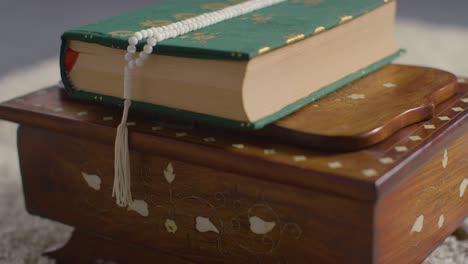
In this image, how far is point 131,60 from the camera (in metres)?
0.86

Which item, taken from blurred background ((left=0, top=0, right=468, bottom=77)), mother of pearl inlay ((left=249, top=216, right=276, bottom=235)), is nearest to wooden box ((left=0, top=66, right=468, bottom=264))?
mother of pearl inlay ((left=249, top=216, right=276, bottom=235))

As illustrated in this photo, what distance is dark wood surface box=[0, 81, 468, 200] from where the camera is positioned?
74cm

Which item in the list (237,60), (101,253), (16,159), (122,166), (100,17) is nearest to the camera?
(237,60)

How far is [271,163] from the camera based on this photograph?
0.78 meters

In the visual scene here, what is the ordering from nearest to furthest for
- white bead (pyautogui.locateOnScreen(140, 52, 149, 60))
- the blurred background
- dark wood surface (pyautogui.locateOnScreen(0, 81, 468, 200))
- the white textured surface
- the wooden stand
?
1. dark wood surface (pyautogui.locateOnScreen(0, 81, 468, 200))
2. white bead (pyautogui.locateOnScreen(140, 52, 149, 60))
3. the wooden stand
4. the white textured surface
5. the blurred background

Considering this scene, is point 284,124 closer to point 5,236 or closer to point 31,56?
point 5,236

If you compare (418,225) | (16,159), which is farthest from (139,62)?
(16,159)

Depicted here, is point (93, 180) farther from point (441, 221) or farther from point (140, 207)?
point (441, 221)

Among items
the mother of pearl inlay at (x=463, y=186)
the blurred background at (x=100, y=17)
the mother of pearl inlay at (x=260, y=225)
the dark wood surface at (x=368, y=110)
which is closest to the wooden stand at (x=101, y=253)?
the mother of pearl inlay at (x=260, y=225)

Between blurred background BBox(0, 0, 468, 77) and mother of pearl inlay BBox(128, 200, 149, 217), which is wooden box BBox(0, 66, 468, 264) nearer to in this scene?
mother of pearl inlay BBox(128, 200, 149, 217)

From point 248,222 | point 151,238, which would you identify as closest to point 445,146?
point 248,222

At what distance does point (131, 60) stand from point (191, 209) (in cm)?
19

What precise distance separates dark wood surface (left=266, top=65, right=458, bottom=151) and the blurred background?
0.91m

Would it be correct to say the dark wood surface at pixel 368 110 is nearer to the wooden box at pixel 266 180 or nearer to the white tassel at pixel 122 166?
the wooden box at pixel 266 180
